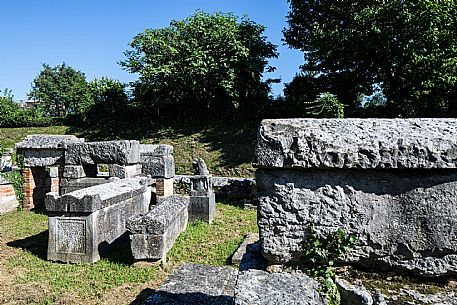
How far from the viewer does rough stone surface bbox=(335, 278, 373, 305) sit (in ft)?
6.01

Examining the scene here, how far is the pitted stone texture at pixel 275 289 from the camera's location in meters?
1.74

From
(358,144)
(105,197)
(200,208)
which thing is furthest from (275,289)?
(200,208)

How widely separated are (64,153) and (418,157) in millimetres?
8675

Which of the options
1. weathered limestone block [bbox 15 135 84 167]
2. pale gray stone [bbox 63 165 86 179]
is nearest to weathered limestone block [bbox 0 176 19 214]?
weathered limestone block [bbox 15 135 84 167]

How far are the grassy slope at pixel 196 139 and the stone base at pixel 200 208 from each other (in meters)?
6.56

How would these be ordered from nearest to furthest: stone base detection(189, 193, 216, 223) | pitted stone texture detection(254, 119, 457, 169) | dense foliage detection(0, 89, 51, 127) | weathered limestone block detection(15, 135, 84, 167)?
1. pitted stone texture detection(254, 119, 457, 169)
2. stone base detection(189, 193, 216, 223)
3. weathered limestone block detection(15, 135, 84, 167)
4. dense foliage detection(0, 89, 51, 127)

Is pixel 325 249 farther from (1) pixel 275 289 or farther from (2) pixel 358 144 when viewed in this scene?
(2) pixel 358 144

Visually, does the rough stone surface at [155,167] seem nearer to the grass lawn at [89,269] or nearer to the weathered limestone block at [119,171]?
the weathered limestone block at [119,171]

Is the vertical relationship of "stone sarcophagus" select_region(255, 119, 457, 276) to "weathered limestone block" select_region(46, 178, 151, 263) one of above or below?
above

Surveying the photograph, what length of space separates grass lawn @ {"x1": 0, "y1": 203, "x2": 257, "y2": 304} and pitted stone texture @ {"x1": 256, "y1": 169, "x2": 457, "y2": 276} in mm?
2969

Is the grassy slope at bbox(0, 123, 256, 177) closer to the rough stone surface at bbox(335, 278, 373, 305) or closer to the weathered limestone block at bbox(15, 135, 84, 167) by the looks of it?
the weathered limestone block at bbox(15, 135, 84, 167)

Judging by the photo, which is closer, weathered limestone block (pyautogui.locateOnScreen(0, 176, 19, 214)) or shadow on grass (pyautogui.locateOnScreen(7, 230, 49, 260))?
shadow on grass (pyautogui.locateOnScreen(7, 230, 49, 260))

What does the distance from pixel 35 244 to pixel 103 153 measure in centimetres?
244

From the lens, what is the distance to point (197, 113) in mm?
20812
